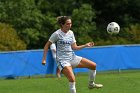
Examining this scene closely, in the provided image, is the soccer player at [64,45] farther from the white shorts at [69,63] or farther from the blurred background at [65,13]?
the blurred background at [65,13]

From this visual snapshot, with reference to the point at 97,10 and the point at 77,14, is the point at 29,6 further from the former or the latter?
the point at 97,10

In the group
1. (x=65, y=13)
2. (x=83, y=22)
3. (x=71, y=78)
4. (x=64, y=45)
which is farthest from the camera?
(x=65, y=13)

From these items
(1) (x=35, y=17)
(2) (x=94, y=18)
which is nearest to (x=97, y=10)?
(2) (x=94, y=18)

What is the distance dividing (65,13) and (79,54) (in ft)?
70.2

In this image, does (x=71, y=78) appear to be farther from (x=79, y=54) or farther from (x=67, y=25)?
(x=79, y=54)

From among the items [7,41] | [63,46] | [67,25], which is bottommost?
[7,41]

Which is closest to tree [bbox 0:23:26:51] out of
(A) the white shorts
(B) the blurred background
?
(B) the blurred background

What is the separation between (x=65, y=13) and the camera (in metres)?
42.9

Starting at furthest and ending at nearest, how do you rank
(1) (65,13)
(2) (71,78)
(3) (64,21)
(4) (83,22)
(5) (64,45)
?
(1) (65,13) → (4) (83,22) → (5) (64,45) → (3) (64,21) → (2) (71,78)

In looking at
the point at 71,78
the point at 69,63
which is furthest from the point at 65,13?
the point at 71,78

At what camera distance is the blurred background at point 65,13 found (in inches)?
1407

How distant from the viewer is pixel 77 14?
3994cm

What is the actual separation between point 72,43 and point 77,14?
93.5ft

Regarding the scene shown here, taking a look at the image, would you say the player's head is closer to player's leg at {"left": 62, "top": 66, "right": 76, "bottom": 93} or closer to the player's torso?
the player's torso
